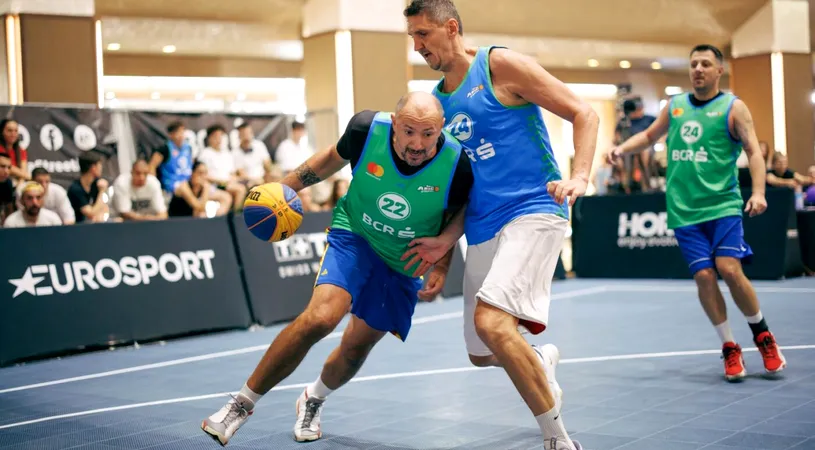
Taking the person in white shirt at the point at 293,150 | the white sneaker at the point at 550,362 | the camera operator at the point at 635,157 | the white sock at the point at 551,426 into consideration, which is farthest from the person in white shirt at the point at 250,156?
the white sock at the point at 551,426

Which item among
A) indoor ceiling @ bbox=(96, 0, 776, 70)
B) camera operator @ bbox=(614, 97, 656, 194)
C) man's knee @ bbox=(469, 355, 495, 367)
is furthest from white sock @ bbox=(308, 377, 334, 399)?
indoor ceiling @ bbox=(96, 0, 776, 70)

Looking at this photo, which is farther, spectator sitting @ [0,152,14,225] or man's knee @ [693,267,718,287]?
spectator sitting @ [0,152,14,225]

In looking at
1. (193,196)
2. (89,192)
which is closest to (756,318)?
(193,196)

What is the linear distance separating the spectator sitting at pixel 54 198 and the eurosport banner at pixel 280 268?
2.10 metres

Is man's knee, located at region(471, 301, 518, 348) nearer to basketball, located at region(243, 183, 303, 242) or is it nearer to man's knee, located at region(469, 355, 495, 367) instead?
man's knee, located at region(469, 355, 495, 367)

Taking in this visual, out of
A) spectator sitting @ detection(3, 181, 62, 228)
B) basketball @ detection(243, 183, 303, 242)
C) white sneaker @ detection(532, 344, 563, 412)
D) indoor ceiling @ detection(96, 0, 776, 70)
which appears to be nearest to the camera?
Answer: basketball @ detection(243, 183, 303, 242)

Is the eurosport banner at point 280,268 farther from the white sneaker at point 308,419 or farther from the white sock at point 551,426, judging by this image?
the white sock at point 551,426

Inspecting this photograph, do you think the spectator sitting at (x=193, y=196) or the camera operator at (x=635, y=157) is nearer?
the spectator sitting at (x=193, y=196)

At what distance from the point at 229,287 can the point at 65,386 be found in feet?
10.1

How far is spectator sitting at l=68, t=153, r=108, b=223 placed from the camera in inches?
456

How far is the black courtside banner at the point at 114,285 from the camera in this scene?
884 centimetres

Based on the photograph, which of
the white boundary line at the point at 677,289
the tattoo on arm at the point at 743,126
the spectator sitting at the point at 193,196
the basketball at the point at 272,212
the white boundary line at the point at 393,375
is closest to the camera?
the basketball at the point at 272,212

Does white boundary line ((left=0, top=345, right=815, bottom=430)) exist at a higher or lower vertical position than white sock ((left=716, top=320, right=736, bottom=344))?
lower

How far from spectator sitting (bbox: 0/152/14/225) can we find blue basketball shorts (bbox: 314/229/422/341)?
741 cm
